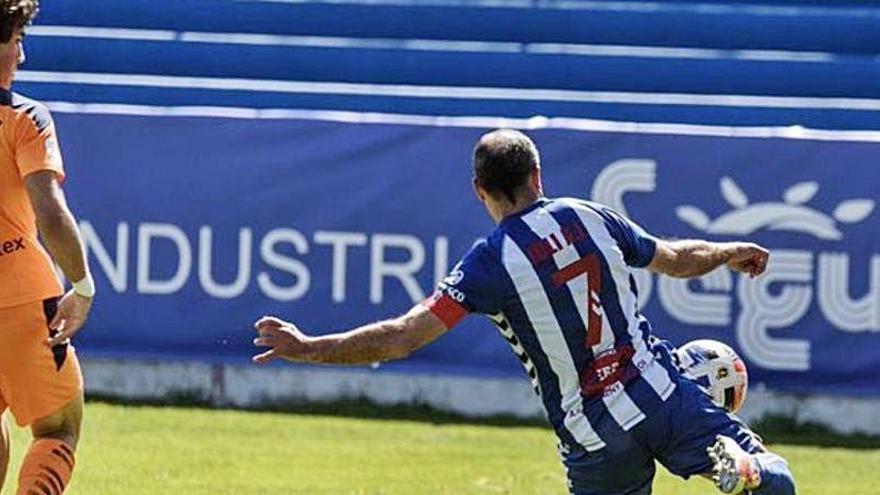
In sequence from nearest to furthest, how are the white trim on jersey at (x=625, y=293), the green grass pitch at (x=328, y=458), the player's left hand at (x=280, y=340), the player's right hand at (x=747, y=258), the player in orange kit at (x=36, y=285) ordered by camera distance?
the player's left hand at (x=280, y=340) < the white trim on jersey at (x=625, y=293) < the player in orange kit at (x=36, y=285) < the player's right hand at (x=747, y=258) < the green grass pitch at (x=328, y=458)

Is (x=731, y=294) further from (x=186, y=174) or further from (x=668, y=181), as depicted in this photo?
(x=186, y=174)

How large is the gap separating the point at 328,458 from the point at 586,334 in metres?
3.87

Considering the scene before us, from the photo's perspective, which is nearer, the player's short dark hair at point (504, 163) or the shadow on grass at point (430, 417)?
the player's short dark hair at point (504, 163)

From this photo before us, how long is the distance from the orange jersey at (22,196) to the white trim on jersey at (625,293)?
162 centimetres

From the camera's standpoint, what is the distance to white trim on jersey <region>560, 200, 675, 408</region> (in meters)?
Answer: 6.36

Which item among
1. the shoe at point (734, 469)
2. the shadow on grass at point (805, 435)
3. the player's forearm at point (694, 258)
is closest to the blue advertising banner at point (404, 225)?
the shadow on grass at point (805, 435)

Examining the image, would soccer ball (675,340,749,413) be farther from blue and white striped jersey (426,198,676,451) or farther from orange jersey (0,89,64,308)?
orange jersey (0,89,64,308)

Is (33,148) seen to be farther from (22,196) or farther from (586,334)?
(586,334)

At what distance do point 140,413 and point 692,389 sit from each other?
5371mm

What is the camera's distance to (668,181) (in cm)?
1127

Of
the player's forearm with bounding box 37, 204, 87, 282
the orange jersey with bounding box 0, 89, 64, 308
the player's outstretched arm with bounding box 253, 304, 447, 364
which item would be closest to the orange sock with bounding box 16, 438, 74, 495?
the orange jersey with bounding box 0, 89, 64, 308

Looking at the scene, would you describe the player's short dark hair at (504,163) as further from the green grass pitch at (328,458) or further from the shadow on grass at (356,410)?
the shadow on grass at (356,410)

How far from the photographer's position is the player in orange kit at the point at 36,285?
6477mm

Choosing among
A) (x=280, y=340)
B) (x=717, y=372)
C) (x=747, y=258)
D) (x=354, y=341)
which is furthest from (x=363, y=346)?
(x=747, y=258)
